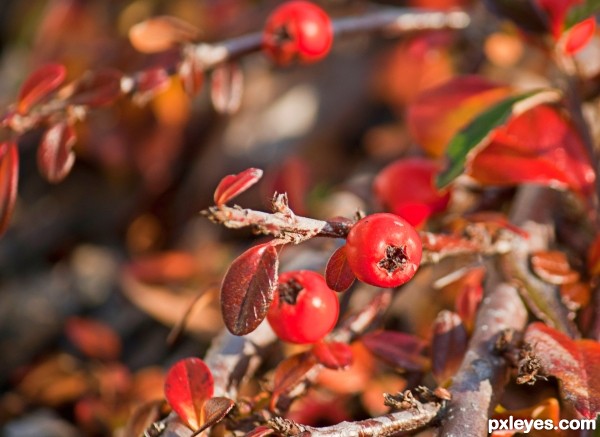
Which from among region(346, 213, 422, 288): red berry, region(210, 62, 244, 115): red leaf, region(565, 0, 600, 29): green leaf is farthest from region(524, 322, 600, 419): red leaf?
region(210, 62, 244, 115): red leaf

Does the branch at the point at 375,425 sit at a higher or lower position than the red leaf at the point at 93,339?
higher

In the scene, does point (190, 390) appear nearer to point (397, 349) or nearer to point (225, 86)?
point (397, 349)

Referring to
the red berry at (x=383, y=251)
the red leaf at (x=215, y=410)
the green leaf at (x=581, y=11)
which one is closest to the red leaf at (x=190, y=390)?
the red leaf at (x=215, y=410)

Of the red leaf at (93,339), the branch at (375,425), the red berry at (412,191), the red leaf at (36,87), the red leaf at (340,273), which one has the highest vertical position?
the red leaf at (36,87)

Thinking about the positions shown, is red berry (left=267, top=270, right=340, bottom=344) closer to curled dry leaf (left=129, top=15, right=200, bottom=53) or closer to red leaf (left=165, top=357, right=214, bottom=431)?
red leaf (left=165, top=357, right=214, bottom=431)

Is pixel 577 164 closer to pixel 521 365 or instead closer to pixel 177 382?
pixel 521 365

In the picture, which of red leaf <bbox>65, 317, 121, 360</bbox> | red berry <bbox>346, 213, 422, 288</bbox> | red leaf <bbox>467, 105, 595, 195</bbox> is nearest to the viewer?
red berry <bbox>346, 213, 422, 288</bbox>

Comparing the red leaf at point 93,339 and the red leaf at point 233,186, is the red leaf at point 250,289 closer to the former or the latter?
the red leaf at point 233,186
